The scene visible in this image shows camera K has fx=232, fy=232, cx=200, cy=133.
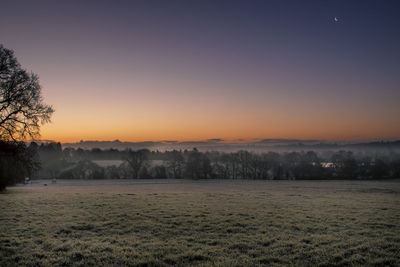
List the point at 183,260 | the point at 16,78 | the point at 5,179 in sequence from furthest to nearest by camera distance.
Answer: the point at 5,179
the point at 16,78
the point at 183,260

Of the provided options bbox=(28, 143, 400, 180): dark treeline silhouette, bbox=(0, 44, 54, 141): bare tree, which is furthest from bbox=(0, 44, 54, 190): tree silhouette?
bbox=(28, 143, 400, 180): dark treeline silhouette

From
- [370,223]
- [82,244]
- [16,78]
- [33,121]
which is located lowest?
[370,223]

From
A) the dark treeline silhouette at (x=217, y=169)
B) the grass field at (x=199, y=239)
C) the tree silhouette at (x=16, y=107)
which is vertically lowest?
the dark treeline silhouette at (x=217, y=169)

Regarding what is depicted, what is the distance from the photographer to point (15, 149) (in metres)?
17.7

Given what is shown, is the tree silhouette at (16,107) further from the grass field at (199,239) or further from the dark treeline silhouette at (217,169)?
the dark treeline silhouette at (217,169)

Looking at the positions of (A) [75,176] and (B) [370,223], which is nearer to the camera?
(B) [370,223]

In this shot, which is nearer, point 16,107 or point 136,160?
point 16,107

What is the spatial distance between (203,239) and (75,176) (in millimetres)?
86985

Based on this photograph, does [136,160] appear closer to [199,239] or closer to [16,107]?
[16,107]

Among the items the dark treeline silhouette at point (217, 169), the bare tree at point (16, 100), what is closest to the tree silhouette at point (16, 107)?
the bare tree at point (16, 100)

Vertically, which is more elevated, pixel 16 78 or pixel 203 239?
pixel 16 78

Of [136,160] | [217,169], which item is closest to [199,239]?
[136,160]

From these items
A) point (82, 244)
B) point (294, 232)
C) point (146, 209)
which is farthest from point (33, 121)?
point (294, 232)

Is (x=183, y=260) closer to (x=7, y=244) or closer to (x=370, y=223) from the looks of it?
(x=7, y=244)
